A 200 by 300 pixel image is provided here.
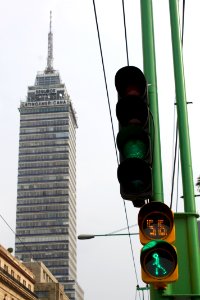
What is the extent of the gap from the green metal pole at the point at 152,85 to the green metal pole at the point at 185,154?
2.05ft

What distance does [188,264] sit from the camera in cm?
666

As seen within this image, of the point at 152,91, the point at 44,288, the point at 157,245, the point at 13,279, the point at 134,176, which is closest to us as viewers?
the point at 157,245

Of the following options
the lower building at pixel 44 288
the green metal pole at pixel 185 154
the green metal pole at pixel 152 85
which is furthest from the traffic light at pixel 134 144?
the lower building at pixel 44 288

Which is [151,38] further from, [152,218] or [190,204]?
[152,218]

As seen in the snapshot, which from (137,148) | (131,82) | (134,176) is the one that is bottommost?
(134,176)

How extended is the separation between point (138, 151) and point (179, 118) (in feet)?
7.89

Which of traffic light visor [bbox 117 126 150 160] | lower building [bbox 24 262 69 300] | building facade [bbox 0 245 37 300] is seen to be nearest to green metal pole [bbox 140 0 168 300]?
traffic light visor [bbox 117 126 150 160]

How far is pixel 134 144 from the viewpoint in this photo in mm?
6000

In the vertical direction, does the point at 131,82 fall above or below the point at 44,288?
below

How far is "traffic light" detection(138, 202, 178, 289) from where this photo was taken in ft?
18.1

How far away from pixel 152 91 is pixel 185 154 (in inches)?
41.9

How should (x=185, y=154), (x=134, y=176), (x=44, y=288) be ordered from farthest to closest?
(x=44, y=288)
(x=185, y=154)
(x=134, y=176)

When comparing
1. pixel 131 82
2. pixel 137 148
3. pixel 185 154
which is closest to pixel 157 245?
pixel 137 148

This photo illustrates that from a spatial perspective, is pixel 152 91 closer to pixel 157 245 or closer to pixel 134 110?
pixel 134 110
